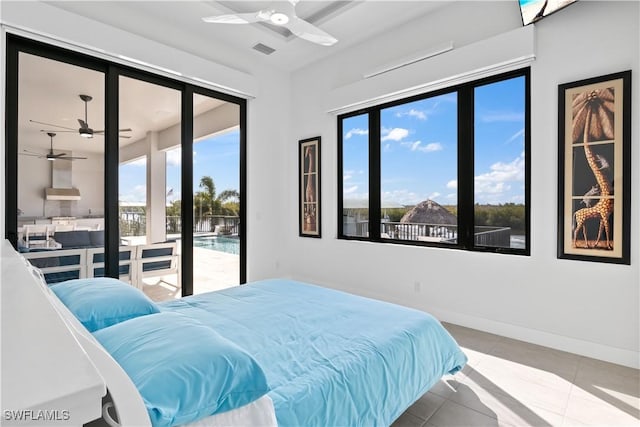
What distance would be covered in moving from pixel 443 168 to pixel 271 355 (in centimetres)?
283

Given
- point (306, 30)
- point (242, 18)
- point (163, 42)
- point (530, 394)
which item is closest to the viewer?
point (530, 394)

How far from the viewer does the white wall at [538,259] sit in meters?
2.48

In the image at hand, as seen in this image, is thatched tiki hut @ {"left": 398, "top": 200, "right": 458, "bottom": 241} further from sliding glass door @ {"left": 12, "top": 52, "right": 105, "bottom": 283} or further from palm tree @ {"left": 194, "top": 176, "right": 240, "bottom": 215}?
sliding glass door @ {"left": 12, "top": 52, "right": 105, "bottom": 283}

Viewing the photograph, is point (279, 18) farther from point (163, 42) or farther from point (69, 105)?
point (69, 105)

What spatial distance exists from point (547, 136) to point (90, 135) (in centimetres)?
417

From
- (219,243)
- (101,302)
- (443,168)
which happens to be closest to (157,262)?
(219,243)

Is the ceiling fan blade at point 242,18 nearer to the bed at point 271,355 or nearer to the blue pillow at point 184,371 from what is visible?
the bed at point 271,355

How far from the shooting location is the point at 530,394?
81.4 inches

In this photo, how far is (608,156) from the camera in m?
2.47

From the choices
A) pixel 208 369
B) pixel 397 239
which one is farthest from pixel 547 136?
pixel 208 369

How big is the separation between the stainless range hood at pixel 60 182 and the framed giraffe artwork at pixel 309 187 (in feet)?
8.89

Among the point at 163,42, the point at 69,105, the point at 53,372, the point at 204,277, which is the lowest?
the point at 204,277

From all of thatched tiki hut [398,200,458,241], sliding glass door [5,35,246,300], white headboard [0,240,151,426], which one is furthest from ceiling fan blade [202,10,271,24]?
white headboard [0,240,151,426]

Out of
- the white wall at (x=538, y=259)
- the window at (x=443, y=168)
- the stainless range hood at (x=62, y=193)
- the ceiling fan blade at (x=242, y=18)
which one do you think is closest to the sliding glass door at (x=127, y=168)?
the stainless range hood at (x=62, y=193)
